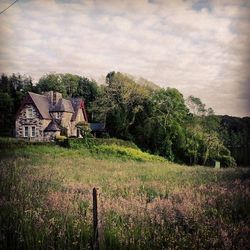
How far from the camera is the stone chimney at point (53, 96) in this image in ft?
13.5

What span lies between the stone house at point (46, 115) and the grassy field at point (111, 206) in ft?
0.94

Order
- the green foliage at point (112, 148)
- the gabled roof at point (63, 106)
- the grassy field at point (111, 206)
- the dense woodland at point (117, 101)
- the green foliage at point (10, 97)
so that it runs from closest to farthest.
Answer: the grassy field at point (111, 206)
the dense woodland at point (117, 101)
the gabled roof at point (63, 106)
the green foliage at point (10, 97)
the green foliage at point (112, 148)

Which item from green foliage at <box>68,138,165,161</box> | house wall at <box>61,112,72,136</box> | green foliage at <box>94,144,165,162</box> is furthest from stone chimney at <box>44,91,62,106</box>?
green foliage at <box>94,144,165,162</box>

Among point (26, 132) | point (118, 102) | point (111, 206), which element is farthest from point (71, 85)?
point (111, 206)

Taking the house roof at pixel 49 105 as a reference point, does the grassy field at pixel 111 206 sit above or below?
below

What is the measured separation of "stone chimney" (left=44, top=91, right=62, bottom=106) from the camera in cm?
411

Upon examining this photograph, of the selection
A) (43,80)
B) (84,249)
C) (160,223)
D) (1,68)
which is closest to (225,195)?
(160,223)

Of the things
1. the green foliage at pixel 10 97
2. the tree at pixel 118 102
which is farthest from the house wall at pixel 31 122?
the tree at pixel 118 102

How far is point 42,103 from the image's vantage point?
421 cm

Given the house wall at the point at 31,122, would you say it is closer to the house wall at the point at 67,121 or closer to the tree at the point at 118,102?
the house wall at the point at 67,121

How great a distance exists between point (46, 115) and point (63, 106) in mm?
240

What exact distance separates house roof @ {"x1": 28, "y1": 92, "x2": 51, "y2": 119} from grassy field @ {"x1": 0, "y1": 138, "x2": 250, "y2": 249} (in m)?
0.47

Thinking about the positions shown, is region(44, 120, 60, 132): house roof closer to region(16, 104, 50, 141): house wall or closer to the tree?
region(16, 104, 50, 141): house wall

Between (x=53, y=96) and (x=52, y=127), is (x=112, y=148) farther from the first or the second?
(x=53, y=96)
